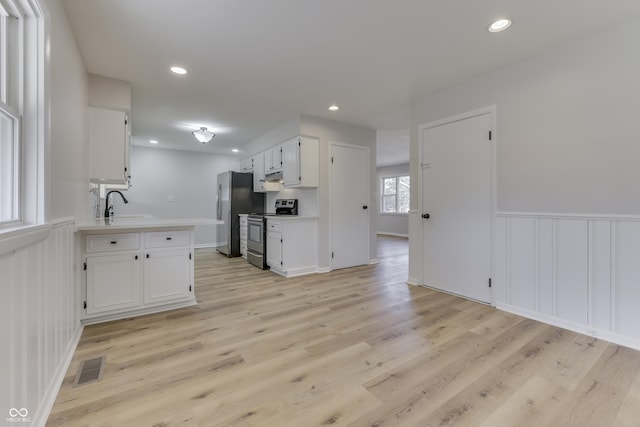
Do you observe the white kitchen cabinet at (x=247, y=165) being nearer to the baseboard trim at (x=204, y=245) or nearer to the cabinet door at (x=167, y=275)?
the baseboard trim at (x=204, y=245)

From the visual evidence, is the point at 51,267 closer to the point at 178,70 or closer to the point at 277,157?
the point at 178,70

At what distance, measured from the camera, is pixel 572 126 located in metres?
2.32

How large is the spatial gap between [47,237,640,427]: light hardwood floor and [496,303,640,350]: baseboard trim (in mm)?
80

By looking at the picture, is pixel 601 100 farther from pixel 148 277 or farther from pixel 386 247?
pixel 386 247

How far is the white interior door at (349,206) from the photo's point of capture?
4445 millimetres

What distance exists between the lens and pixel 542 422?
4.40ft

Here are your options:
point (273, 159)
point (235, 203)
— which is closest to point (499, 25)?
point (273, 159)

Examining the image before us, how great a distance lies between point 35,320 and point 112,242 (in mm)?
1329

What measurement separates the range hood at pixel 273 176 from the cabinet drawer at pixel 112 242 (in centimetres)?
262

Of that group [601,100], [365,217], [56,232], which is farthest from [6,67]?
[365,217]

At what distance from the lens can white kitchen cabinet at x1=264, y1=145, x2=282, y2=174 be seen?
468cm

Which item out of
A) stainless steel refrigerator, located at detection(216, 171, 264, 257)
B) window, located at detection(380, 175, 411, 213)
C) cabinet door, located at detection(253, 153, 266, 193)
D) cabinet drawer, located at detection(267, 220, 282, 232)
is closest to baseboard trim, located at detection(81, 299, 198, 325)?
cabinet drawer, located at detection(267, 220, 282, 232)

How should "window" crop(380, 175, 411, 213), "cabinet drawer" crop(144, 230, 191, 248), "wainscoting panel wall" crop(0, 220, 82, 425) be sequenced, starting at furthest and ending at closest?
"window" crop(380, 175, 411, 213), "cabinet drawer" crop(144, 230, 191, 248), "wainscoting panel wall" crop(0, 220, 82, 425)

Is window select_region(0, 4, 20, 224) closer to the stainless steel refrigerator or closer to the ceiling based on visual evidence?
the ceiling
